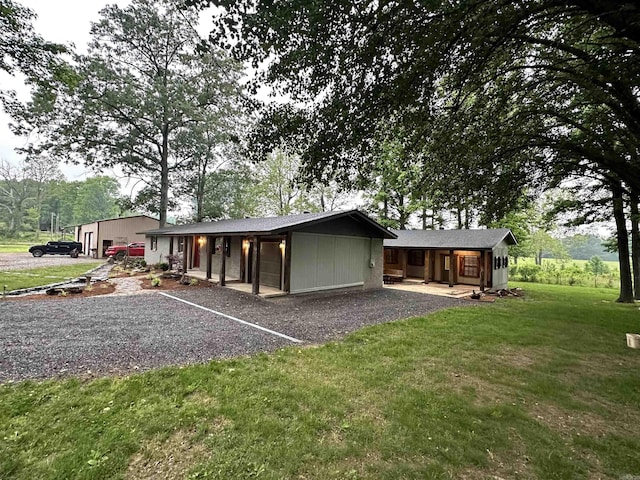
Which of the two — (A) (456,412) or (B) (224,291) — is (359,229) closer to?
(B) (224,291)

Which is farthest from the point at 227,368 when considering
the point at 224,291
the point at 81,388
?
the point at 224,291

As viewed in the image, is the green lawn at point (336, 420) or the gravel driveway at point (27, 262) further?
the gravel driveway at point (27, 262)

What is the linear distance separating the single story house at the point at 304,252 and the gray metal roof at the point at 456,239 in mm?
2724

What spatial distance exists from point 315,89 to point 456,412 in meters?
4.80

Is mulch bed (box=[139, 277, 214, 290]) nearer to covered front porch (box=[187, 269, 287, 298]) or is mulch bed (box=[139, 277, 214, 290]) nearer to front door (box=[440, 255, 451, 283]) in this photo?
covered front porch (box=[187, 269, 287, 298])

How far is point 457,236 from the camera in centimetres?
1585

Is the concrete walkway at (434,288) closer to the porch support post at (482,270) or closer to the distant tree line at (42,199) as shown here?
the porch support post at (482,270)

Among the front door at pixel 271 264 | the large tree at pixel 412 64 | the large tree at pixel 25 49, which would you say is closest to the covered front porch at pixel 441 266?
the front door at pixel 271 264

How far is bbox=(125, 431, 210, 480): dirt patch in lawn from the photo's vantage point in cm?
216

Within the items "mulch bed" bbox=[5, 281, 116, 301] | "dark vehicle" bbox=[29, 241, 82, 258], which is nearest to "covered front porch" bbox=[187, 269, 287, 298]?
"mulch bed" bbox=[5, 281, 116, 301]

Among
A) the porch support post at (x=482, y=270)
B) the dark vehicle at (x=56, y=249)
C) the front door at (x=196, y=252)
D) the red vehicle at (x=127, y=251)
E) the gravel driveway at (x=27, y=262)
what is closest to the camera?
the porch support post at (x=482, y=270)

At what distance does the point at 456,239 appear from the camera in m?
15.4

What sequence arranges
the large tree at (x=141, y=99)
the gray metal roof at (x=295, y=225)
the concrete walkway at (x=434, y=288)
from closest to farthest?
the gray metal roof at (x=295, y=225), the concrete walkway at (x=434, y=288), the large tree at (x=141, y=99)

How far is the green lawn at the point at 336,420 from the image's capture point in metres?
2.27
